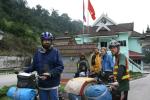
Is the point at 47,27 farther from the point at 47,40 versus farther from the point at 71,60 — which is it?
the point at 47,40

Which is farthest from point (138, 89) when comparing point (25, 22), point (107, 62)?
point (25, 22)

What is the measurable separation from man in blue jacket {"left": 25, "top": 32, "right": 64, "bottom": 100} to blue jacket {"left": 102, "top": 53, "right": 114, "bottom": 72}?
4143 millimetres

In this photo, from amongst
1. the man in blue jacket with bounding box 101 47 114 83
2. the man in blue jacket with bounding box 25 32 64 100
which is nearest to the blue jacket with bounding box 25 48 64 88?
the man in blue jacket with bounding box 25 32 64 100

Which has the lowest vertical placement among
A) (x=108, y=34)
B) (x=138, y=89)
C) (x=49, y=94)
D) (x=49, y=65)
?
(x=138, y=89)

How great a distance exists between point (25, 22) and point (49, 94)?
76.3m

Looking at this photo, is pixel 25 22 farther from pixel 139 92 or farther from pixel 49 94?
pixel 49 94

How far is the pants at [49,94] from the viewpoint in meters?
6.71

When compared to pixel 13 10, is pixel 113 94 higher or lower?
lower

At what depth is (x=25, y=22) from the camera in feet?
270

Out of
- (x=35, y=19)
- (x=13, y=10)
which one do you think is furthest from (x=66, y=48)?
(x=35, y=19)

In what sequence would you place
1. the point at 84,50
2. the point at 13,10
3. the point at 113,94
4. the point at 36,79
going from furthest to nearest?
the point at 13,10 < the point at 84,50 < the point at 113,94 < the point at 36,79

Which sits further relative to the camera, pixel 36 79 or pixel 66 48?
pixel 66 48

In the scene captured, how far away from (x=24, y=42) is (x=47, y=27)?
82.6ft

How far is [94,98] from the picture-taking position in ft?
21.4
